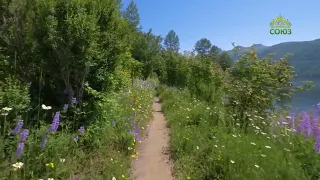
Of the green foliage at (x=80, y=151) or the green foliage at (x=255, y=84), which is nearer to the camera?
the green foliage at (x=80, y=151)

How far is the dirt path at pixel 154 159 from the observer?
4199 millimetres

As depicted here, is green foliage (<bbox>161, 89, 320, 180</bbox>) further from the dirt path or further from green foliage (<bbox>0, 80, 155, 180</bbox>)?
green foliage (<bbox>0, 80, 155, 180</bbox>)

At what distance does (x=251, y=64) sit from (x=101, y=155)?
16.2 ft

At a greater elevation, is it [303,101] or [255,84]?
[255,84]

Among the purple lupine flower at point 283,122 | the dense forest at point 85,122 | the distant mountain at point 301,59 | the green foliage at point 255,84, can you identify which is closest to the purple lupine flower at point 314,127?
the dense forest at point 85,122

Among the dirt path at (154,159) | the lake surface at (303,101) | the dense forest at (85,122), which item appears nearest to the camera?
the dense forest at (85,122)

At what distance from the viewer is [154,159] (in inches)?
195

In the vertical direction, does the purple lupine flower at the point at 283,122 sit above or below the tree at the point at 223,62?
below

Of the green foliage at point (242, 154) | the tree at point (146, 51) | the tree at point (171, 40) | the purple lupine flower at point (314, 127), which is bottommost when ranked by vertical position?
the green foliage at point (242, 154)

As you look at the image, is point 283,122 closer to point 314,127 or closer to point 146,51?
point 314,127

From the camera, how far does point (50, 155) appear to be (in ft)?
10.8

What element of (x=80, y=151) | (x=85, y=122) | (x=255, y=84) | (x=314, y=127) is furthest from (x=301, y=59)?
(x=80, y=151)

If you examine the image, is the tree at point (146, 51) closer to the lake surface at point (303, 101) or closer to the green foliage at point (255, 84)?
the lake surface at point (303, 101)

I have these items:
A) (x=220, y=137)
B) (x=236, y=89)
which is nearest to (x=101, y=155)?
(x=220, y=137)
